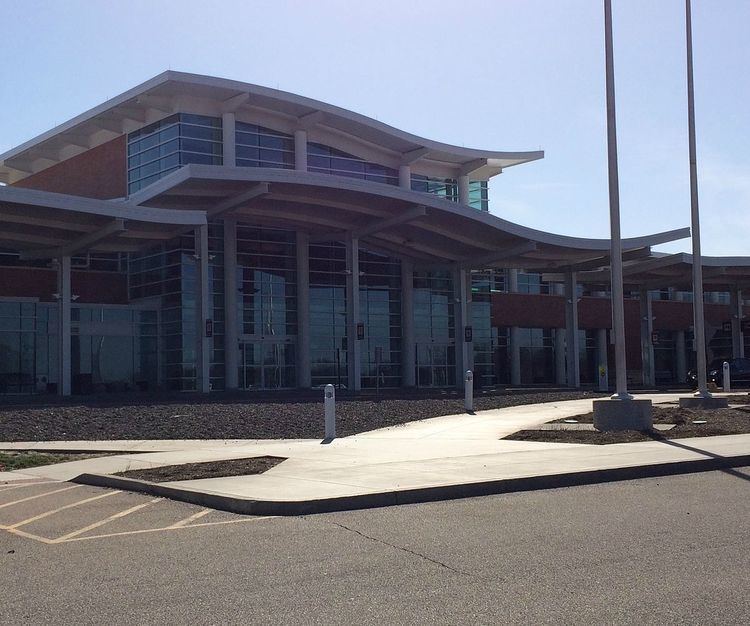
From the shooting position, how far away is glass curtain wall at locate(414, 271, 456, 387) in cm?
5091

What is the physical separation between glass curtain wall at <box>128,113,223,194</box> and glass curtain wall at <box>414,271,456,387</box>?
1391 cm

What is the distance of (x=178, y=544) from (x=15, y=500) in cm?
425

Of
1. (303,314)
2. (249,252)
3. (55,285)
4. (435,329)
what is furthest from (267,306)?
(435,329)

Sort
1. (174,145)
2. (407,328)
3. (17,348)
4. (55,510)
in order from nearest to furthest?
1. (55,510)
2. (17,348)
3. (174,145)
4. (407,328)

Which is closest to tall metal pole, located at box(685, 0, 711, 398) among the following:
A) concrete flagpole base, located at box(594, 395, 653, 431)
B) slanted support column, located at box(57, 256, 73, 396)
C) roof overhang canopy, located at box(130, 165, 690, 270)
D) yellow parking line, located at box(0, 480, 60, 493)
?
concrete flagpole base, located at box(594, 395, 653, 431)

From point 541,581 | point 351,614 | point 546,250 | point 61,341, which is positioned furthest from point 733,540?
point 546,250

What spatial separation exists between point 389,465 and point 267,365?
1212 inches

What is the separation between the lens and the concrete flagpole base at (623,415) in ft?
63.1

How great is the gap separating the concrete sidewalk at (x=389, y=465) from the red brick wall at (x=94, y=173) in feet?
92.9

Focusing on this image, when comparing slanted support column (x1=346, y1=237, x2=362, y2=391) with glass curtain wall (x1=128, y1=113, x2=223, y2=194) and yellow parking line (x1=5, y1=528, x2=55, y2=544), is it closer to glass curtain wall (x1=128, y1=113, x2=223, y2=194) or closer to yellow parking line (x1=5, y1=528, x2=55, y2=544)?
glass curtain wall (x1=128, y1=113, x2=223, y2=194)

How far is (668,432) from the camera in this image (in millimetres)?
18781

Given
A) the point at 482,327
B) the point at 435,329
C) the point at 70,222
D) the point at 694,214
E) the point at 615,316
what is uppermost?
the point at 70,222

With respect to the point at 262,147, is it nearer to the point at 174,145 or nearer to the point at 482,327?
the point at 174,145

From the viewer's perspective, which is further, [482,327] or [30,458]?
[482,327]
